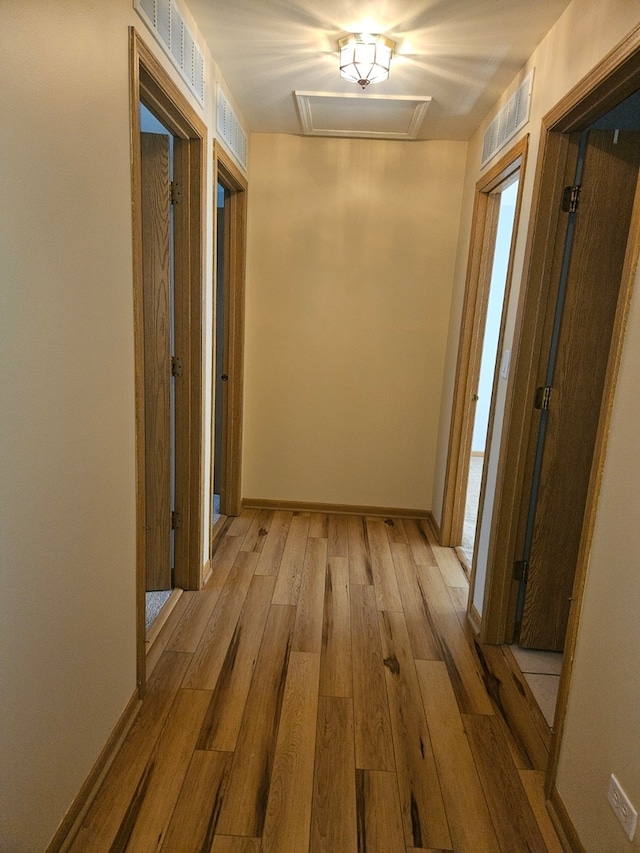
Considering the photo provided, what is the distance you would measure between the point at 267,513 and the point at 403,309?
170 centimetres

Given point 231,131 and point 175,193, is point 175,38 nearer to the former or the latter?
point 175,193

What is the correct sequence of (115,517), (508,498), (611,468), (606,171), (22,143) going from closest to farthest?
(22,143) < (611,468) < (115,517) < (606,171) < (508,498)

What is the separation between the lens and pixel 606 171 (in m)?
2.03

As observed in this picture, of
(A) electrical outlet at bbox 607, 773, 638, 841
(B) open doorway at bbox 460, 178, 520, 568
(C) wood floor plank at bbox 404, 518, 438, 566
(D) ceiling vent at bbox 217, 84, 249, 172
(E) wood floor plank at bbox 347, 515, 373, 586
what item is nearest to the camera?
(A) electrical outlet at bbox 607, 773, 638, 841

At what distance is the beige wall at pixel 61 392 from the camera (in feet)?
3.57

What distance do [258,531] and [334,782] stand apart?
1987 mm

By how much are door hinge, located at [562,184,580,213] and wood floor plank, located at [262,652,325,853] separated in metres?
2.05

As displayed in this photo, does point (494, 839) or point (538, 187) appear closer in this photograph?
point (494, 839)

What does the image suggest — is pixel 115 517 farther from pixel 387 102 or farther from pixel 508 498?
pixel 387 102

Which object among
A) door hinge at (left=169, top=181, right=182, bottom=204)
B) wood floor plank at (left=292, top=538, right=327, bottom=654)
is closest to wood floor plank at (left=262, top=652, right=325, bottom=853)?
wood floor plank at (left=292, top=538, right=327, bottom=654)

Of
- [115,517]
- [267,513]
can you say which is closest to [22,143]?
[115,517]

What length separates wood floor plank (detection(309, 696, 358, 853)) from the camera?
1505 mm

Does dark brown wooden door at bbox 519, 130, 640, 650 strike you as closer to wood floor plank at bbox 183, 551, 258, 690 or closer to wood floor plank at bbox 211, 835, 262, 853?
wood floor plank at bbox 183, 551, 258, 690

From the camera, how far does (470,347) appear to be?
10.6ft
